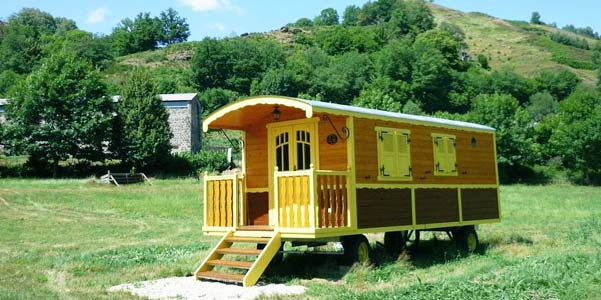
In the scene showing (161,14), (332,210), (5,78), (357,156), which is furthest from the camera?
(161,14)

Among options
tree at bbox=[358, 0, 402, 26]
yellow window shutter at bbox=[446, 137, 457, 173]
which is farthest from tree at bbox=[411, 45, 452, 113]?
tree at bbox=[358, 0, 402, 26]

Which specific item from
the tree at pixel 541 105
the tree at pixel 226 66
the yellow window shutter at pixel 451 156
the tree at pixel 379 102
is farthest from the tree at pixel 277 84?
the yellow window shutter at pixel 451 156

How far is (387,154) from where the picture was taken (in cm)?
1181

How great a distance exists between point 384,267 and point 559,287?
404 centimetres

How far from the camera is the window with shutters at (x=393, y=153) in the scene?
457 inches

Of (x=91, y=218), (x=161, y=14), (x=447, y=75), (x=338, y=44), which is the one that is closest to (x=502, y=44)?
(x=338, y=44)

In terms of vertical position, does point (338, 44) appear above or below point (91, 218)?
above

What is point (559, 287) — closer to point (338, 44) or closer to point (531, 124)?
point (531, 124)

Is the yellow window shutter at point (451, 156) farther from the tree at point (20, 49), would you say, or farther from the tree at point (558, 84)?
the tree at point (20, 49)

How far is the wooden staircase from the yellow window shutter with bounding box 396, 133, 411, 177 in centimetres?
327

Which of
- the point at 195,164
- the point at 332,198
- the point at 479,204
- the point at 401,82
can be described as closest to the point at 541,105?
the point at 401,82

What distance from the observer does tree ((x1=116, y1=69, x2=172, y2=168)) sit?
3878cm

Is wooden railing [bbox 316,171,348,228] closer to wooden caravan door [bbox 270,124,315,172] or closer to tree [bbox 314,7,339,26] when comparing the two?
wooden caravan door [bbox 270,124,315,172]

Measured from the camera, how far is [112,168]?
129 feet
